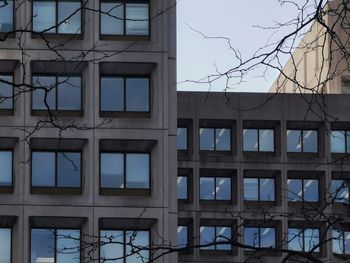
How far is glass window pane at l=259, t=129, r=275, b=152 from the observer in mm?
59656

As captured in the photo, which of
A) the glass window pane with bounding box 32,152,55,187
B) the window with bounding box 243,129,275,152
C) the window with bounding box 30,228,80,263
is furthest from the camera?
the window with bounding box 243,129,275,152

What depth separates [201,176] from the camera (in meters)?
58.9

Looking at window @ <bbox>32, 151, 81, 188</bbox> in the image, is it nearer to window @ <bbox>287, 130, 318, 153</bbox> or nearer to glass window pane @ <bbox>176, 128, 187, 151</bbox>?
glass window pane @ <bbox>176, 128, 187, 151</bbox>

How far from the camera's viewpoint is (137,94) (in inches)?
1699

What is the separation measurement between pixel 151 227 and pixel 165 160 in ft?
8.66

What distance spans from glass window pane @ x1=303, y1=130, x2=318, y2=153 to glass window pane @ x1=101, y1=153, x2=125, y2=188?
19.5 m

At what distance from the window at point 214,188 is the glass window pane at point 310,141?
4.75 metres

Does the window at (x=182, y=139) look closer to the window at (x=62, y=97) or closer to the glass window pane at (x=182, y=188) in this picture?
the glass window pane at (x=182, y=188)

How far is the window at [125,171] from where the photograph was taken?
138ft

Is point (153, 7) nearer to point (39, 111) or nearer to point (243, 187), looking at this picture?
point (39, 111)

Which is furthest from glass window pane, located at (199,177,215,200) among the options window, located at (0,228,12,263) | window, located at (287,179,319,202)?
window, located at (0,228,12,263)

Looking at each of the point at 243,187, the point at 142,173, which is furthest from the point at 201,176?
the point at 142,173

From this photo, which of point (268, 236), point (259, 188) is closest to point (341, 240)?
point (268, 236)

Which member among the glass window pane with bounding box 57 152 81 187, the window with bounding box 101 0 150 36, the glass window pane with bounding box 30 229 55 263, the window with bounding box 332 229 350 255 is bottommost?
the glass window pane with bounding box 30 229 55 263
